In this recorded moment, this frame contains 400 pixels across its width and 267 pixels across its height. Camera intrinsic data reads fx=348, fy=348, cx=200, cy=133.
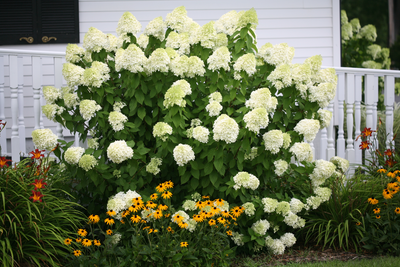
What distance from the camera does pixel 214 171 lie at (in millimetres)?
2732

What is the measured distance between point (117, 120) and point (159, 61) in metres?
0.57

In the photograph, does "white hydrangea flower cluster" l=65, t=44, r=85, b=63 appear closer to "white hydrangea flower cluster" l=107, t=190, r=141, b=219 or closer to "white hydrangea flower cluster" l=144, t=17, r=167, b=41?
"white hydrangea flower cluster" l=144, t=17, r=167, b=41

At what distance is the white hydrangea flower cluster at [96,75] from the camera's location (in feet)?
9.04

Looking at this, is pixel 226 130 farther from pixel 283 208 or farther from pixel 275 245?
pixel 275 245

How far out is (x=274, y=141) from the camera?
2.65 metres

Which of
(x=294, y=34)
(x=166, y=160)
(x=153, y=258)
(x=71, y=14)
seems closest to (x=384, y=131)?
(x=294, y=34)

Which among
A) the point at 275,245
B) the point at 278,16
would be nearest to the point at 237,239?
the point at 275,245

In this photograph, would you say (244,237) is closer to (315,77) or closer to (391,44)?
(315,77)

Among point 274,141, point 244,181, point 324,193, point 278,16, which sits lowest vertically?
point 324,193

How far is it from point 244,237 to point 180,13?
1.95 meters

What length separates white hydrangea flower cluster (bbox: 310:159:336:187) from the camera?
292cm

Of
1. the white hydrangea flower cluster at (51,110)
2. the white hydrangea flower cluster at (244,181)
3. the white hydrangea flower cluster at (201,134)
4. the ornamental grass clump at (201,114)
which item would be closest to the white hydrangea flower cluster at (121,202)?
the ornamental grass clump at (201,114)

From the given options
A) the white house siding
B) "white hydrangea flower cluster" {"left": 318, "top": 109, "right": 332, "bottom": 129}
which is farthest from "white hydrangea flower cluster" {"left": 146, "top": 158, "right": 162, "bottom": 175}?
the white house siding

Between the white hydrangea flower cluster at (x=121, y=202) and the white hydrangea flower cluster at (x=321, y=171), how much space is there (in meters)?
1.51
